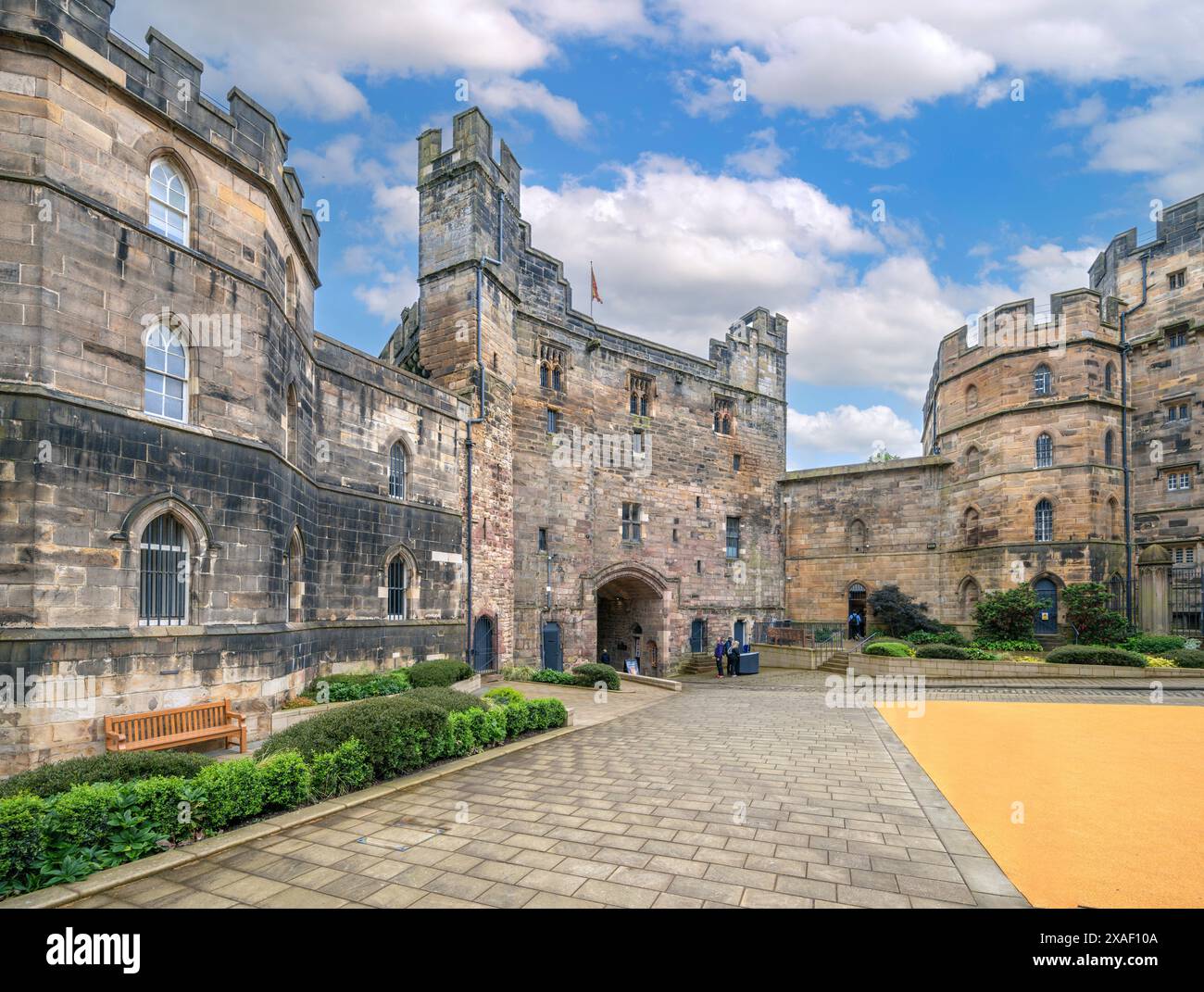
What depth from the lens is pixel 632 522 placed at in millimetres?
27891

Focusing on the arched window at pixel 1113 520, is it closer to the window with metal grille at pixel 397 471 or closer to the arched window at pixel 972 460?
the arched window at pixel 972 460

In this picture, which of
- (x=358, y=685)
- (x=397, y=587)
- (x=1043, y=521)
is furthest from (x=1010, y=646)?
(x=358, y=685)

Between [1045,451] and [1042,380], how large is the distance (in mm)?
2789

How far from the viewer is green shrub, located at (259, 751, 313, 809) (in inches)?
279

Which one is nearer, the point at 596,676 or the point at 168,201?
the point at 168,201

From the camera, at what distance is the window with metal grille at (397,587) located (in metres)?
17.1

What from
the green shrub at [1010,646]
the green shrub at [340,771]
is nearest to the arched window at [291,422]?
the green shrub at [340,771]

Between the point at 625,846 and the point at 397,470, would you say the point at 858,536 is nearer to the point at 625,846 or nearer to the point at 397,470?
the point at 397,470

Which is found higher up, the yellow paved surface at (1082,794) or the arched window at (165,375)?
the arched window at (165,375)

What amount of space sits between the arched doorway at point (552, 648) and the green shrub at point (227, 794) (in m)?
16.9

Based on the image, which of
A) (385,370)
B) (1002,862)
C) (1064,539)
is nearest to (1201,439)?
(1064,539)

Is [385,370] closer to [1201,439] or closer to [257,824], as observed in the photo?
[257,824]

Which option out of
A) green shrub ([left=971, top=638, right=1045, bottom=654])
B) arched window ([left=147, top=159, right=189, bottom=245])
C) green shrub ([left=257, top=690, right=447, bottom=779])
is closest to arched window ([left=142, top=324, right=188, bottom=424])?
arched window ([left=147, top=159, right=189, bottom=245])

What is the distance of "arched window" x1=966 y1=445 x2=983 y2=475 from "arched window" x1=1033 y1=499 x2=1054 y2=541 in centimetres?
275
